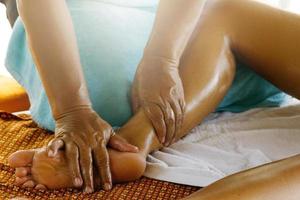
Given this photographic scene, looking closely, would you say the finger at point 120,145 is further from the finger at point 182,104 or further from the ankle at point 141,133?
the finger at point 182,104

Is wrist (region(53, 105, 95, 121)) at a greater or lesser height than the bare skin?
lesser

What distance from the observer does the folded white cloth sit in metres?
0.96

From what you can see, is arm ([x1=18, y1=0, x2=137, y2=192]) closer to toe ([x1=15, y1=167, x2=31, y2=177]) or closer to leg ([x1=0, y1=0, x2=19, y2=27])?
toe ([x1=15, y1=167, x2=31, y2=177])

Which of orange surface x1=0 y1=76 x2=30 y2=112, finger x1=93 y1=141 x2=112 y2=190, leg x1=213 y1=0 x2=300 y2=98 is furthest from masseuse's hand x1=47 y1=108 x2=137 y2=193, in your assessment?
orange surface x1=0 y1=76 x2=30 y2=112

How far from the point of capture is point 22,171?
0.94 metres

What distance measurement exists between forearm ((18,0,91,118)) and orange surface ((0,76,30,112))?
1.39 ft

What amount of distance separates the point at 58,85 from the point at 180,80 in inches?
9.7

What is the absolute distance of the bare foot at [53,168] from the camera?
93cm

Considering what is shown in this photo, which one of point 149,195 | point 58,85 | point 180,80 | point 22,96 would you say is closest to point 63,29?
point 58,85

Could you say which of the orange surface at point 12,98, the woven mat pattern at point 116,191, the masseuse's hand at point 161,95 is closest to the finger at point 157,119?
the masseuse's hand at point 161,95

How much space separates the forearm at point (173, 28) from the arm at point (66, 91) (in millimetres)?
169

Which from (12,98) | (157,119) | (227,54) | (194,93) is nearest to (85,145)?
(157,119)

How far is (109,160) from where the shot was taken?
0.94 meters

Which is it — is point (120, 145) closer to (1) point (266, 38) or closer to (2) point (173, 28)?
(2) point (173, 28)
